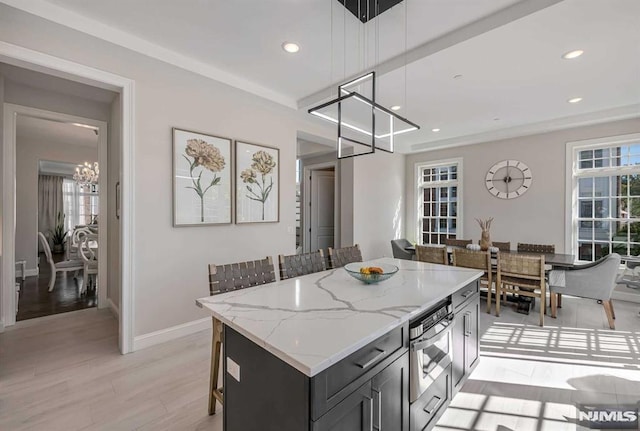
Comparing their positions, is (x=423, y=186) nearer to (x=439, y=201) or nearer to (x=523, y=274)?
(x=439, y=201)

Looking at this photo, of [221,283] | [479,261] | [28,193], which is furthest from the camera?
[28,193]

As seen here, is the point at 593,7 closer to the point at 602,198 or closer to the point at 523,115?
the point at 523,115

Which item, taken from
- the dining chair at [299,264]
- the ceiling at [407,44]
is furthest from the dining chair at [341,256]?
the ceiling at [407,44]

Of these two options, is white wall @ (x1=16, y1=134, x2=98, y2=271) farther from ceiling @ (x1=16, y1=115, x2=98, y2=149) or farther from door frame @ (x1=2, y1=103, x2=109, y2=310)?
door frame @ (x1=2, y1=103, x2=109, y2=310)

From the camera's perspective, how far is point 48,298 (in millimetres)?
4172

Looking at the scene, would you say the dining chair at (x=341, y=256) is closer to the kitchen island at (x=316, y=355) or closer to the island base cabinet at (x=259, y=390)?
the kitchen island at (x=316, y=355)

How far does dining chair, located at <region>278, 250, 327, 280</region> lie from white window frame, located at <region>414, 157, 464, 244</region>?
4469 millimetres

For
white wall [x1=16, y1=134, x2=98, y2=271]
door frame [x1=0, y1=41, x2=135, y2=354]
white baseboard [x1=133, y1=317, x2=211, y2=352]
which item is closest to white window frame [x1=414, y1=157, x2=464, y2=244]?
white baseboard [x1=133, y1=317, x2=211, y2=352]

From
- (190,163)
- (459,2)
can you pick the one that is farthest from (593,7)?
(190,163)

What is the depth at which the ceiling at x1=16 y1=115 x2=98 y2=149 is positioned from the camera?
487cm

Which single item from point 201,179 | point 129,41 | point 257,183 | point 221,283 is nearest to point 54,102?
point 129,41

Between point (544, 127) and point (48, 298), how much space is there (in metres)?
8.39

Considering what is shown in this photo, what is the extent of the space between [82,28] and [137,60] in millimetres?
424

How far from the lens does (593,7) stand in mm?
2072
